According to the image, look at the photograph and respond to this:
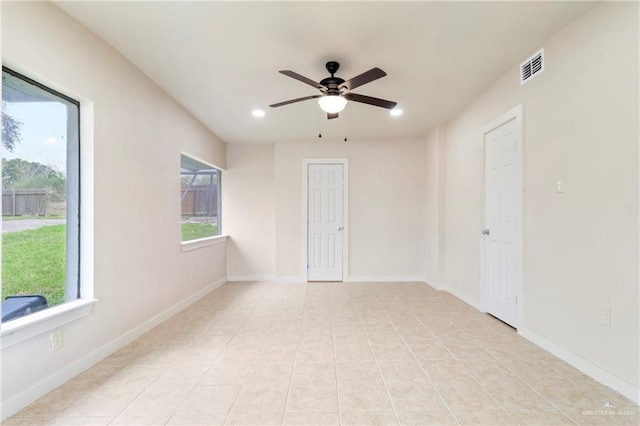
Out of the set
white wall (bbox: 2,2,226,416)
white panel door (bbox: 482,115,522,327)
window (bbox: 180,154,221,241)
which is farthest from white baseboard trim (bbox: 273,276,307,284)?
white panel door (bbox: 482,115,522,327)

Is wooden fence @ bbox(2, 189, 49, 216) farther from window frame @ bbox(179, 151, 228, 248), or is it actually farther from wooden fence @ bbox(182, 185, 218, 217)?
wooden fence @ bbox(182, 185, 218, 217)

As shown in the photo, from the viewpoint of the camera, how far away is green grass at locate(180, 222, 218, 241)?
4227 mm

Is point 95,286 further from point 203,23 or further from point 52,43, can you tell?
point 203,23

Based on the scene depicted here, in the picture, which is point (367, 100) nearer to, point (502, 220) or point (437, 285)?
point (502, 220)

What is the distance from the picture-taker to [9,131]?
1903mm

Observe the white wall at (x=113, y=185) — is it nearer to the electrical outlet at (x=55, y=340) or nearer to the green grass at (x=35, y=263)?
the electrical outlet at (x=55, y=340)

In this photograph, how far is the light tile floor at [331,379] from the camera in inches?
69.4

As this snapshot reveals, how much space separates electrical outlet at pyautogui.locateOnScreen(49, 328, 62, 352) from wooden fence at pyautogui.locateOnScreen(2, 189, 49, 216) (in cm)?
79

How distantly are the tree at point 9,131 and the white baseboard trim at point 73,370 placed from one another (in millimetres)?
1452

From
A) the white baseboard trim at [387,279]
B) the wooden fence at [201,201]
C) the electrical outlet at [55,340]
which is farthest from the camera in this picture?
the white baseboard trim at [387,279]

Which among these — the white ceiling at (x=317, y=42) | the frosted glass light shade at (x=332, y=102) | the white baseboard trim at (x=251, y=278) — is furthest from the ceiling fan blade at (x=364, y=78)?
the white baseboard trim at (x=251, y=278)

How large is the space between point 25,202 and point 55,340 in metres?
0.91

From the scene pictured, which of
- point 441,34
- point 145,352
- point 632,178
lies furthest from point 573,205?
point 145,352

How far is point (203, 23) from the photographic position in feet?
7.40
